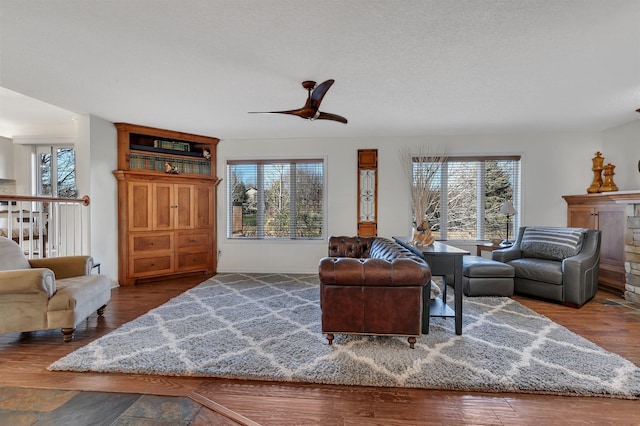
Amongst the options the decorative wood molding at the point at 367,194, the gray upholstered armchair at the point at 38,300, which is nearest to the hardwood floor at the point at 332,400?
the gray upholstered armchair at the point at 38,300

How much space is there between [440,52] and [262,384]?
2921mm

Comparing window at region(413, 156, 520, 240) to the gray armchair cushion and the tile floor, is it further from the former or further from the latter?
the tile floor

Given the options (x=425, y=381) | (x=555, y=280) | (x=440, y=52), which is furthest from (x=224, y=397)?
(x=555, y=280)

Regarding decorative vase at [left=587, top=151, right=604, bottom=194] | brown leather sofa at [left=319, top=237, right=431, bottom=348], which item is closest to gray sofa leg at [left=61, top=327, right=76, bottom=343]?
brown leather sofa at [left=319, top=237, right=431, bottom=348]

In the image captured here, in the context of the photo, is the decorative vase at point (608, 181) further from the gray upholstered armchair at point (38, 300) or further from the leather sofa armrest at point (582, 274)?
the gray upholstered armchair at point (38, 300)

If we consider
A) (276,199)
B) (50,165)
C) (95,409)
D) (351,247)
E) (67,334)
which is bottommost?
(95,409)

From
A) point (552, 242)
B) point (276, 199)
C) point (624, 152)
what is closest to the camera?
point (552, 242)

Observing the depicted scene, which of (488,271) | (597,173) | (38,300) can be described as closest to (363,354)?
(488,271)

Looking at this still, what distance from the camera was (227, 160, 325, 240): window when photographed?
5293 millimetres

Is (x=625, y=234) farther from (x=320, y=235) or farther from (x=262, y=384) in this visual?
(x=262, y=384)

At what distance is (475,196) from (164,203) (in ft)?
17.4

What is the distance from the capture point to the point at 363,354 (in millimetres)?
2312

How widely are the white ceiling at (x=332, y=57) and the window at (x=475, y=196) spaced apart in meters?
1.06

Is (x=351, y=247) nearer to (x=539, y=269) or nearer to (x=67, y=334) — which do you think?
(x=539, y=269)
